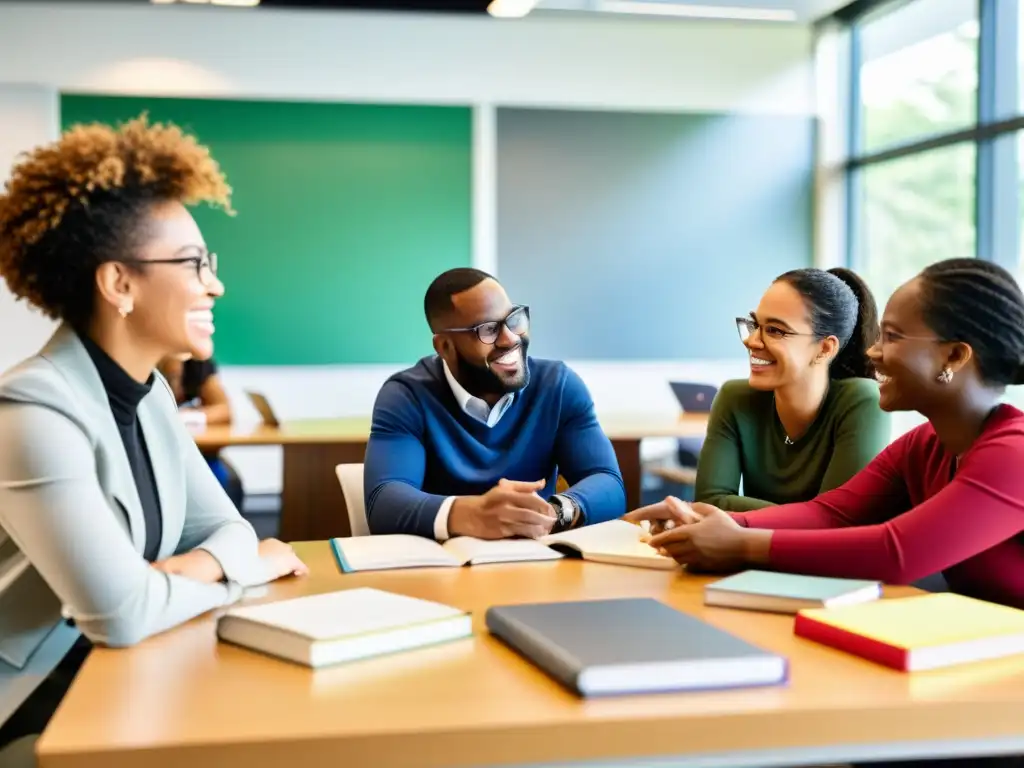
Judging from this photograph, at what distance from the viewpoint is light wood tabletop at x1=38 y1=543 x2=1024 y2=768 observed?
103 cm

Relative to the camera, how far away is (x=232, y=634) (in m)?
1.34

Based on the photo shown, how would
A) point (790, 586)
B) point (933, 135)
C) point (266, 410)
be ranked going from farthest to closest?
1. point (933, 135)
2. point (266, 410)
3. point (790, 586)

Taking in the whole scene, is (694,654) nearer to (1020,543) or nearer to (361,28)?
(1020,543)

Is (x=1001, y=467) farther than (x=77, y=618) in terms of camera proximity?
Yes

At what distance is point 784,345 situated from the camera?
2.51 meters

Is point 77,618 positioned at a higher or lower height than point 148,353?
lower

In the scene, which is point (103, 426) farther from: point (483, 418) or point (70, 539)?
point (483, 418)

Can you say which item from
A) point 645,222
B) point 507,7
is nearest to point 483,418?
point 507,7

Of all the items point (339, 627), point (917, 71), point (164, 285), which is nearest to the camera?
point (339, 627)

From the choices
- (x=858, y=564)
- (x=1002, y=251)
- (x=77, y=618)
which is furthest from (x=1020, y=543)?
(x=1002, y=251)

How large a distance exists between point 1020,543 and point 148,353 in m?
1.38

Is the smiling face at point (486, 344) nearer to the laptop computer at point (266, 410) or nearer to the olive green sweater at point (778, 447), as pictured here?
the olive green sweater at point (778, 447)

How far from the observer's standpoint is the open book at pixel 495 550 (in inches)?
72.3

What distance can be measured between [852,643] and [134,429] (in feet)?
3.60
